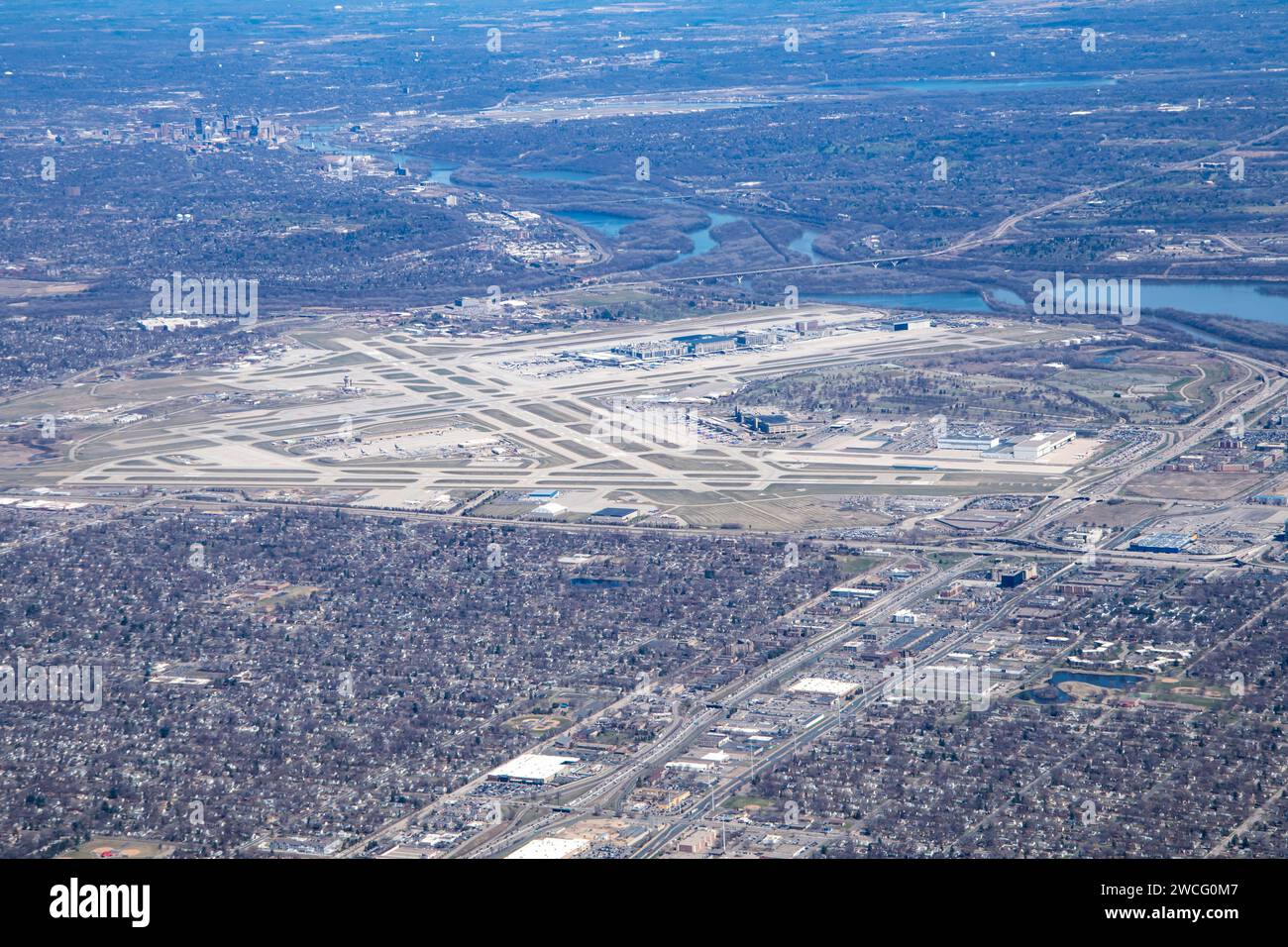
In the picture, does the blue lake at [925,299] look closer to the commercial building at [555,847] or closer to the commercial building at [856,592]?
the commercial building at [856,592]

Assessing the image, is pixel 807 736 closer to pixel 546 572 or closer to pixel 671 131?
pixel 546 572

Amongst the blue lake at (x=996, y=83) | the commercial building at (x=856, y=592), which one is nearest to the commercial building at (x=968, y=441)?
the commercial building at (x=856, y=592)

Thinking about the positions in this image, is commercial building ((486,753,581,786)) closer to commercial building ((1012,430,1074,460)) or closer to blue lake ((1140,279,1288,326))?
commercial building ((1012,430,1074,460))

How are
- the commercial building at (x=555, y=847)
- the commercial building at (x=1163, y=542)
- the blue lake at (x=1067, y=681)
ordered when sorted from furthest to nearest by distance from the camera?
1. the commercial building at (x=1163, y=542)
2. the blue lake at (x=1067, y=681)
3. the commercial building at (x=555, y=847)

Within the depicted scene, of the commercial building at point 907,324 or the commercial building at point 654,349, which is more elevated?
the commercial building at point 907,324

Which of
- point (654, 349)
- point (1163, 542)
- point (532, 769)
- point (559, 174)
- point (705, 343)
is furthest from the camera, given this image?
point (559, 174)

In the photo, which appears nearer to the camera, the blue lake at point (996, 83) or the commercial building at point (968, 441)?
the commercial building at point (968, 441)

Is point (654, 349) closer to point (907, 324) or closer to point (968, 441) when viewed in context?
point (907, 324)

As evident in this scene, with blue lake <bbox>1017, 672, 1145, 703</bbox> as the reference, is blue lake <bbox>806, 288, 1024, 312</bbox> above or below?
above

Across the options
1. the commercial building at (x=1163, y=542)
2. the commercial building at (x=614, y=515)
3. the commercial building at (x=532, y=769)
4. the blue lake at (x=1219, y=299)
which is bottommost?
the commercial building at (x=532, y=769)

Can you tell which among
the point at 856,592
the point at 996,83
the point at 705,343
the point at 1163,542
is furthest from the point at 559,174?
the point at 856,592

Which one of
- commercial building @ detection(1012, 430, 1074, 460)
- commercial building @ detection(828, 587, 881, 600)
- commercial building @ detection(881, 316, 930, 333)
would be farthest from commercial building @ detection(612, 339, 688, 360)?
commercial building @ detection(828, 587, 881, 600)

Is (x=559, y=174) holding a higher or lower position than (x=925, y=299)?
higher
